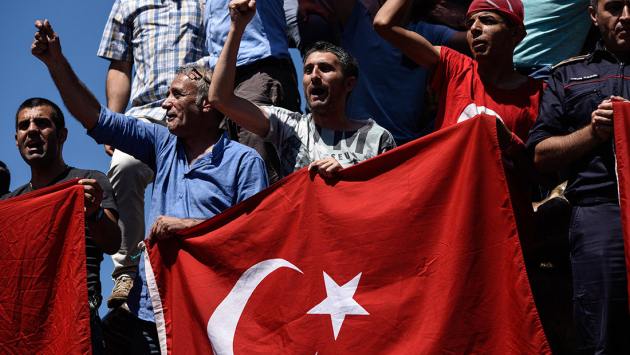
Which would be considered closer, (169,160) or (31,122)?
(169,160)

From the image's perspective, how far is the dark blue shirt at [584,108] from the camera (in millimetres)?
3863

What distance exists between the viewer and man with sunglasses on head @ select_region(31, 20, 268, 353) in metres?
4.67

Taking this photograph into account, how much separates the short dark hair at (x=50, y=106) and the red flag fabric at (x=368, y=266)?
1.37 metres

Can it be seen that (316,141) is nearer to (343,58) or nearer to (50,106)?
(343,58)

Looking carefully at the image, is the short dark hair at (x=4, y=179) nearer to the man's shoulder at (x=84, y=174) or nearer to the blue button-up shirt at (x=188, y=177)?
the man's shoulder at (x=84, y=174)

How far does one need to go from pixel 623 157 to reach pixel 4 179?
477 cm

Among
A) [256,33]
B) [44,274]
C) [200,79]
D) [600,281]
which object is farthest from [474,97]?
[44,274]

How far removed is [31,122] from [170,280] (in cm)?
164

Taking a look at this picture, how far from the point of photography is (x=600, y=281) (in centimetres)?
365

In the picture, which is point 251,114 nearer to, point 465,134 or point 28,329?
point 465,134

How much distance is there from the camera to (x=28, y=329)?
4.60m

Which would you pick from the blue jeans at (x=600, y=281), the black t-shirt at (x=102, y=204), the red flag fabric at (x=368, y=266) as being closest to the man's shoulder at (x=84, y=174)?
the black t-shirt at (x=102, y=204)

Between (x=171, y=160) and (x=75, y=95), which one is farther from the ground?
(x=75, y=95)

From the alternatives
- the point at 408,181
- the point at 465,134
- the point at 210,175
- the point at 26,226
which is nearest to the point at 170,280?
the point at 210,175
